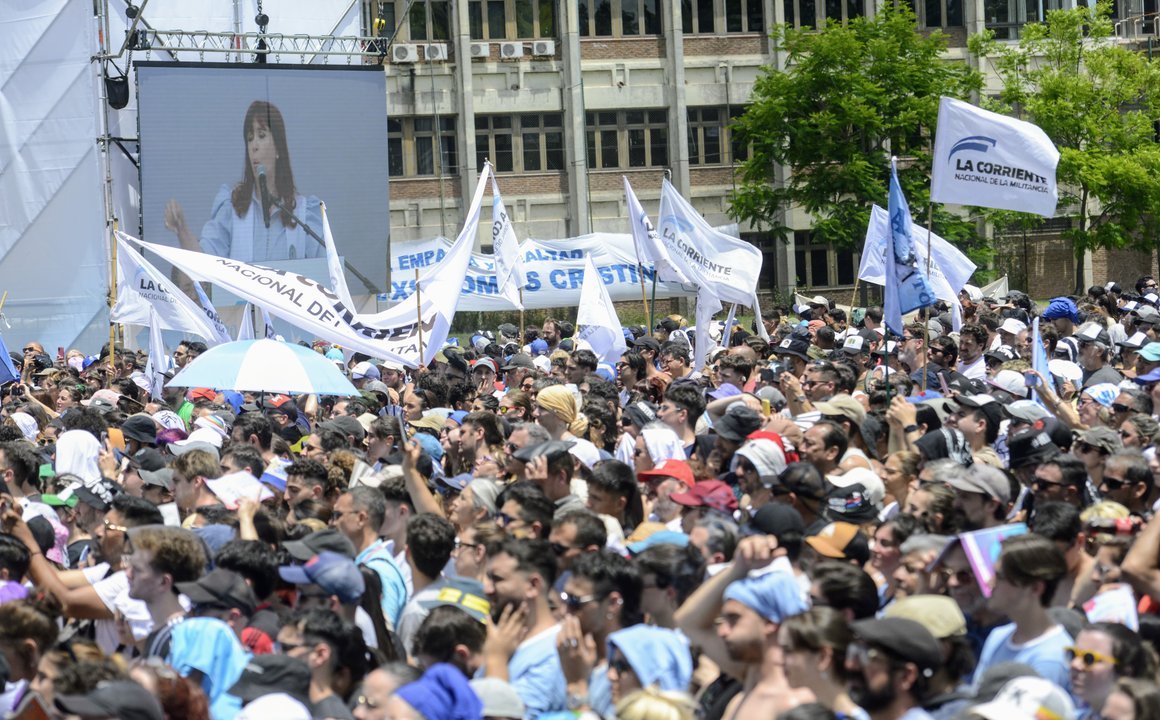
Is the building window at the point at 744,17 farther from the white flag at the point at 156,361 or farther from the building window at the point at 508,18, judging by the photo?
the white flag at the point at 156,361

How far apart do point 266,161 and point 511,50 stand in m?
17.1

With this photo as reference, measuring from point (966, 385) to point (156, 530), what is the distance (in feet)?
21.3

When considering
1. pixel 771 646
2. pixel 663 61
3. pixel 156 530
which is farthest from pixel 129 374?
pixel 663 61

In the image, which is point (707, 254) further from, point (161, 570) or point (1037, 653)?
point (1037, 653)

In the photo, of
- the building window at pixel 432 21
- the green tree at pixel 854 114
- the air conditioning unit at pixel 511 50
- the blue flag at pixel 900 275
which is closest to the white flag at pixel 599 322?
the blue flag at pixel 900 275

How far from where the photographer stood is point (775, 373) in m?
14.2

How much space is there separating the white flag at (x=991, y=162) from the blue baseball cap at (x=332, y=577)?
838 cm

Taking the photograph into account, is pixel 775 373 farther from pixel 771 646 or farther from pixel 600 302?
pixel 771 646

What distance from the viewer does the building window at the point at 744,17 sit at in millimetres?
47469

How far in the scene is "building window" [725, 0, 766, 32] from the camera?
4747 cm

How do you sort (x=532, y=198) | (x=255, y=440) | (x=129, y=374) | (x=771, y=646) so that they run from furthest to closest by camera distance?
(x=532, y=198), (x=129, y=374), (x=255, y=440), (x=771, y=646)

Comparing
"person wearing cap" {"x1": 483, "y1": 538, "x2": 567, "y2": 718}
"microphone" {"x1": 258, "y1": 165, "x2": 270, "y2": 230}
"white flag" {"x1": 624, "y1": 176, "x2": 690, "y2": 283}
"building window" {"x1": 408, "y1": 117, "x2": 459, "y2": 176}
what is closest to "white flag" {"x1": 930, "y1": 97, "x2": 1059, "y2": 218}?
"white flag" {"x1": 624, "y1": 176, "x2": 690, "y2": 283}

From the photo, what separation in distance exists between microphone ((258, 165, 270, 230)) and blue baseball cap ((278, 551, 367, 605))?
2269 cm

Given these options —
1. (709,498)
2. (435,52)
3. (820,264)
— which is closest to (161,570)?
(709,498)
